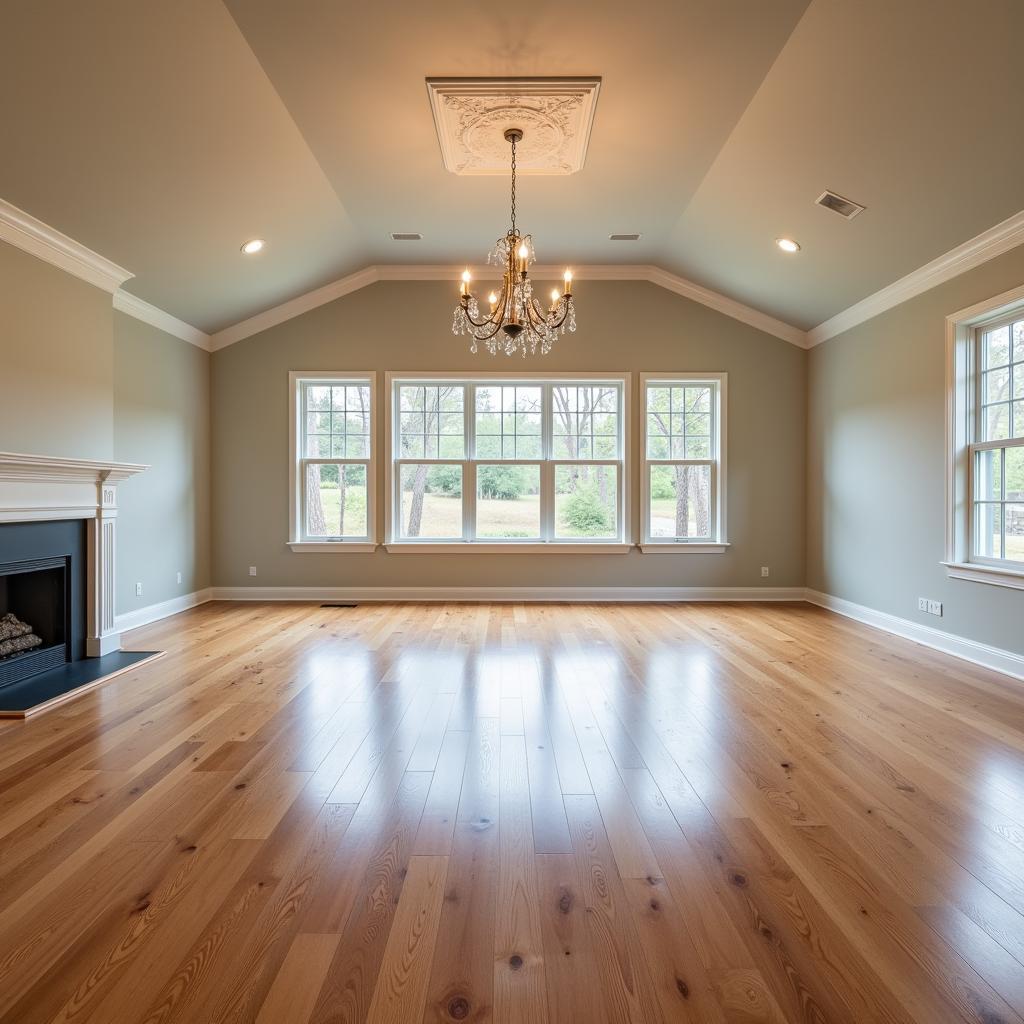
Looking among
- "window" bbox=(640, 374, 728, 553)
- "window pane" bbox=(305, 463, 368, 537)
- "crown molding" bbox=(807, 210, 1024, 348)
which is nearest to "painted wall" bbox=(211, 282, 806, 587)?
"window" bbox=(640, 374, 728, 553)

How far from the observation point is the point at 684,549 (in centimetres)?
614

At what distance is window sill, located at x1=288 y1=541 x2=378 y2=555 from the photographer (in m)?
6.12

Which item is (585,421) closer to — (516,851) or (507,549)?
(507,549)

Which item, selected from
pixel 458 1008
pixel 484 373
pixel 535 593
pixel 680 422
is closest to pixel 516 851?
pixel 458 1008

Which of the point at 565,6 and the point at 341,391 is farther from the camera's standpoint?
the point at 341,391

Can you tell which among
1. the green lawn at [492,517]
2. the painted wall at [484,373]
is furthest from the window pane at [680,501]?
the green lawn at [492,517]

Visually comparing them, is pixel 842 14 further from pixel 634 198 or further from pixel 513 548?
pixel 513 548

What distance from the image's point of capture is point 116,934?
145 centimetres

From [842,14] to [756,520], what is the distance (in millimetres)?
4289

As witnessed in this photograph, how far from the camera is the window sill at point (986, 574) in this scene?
3.65 meters

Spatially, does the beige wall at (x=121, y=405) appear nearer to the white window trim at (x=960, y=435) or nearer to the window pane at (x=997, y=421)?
the white window trim at (x=960, y=435)

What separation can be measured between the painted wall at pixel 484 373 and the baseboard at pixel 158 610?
0.89ft

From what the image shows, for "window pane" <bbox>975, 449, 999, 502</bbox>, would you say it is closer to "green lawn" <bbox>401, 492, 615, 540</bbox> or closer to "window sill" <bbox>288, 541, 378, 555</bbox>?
"green lawn" <bbox>401, 492, 615, 540</bbox>

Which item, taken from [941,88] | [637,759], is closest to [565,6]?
[941,88]
